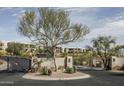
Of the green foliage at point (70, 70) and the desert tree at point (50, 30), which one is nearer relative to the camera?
the green foliage at point (70, 70)

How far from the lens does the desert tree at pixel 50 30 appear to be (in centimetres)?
1642

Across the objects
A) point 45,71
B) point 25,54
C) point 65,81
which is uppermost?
point 25,54

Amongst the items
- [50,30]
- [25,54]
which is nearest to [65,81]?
[25,54]

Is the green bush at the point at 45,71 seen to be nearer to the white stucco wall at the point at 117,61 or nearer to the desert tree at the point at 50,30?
the desert tree at the point at 50,30

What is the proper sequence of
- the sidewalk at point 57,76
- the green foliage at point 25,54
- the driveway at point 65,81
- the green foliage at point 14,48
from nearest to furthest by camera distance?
the driveway at point 65,81, the green foliage at point 14,48, the sidewalk at point 57,76, the green foliage at point 25,54

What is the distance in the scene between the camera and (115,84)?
631 inches

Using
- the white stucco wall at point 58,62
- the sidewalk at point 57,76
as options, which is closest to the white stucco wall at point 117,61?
the sidewalk at point 57,76

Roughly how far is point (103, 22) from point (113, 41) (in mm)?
874

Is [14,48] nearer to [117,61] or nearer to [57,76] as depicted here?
[57,76]

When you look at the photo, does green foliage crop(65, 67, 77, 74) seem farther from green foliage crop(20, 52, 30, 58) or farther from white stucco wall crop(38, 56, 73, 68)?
green foliage crop(20, 52, 30, 58)

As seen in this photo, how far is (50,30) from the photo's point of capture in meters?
16.8

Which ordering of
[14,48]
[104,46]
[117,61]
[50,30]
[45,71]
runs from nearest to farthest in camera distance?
[14,48], [45,71], [117,61], [50,30], [104,46]

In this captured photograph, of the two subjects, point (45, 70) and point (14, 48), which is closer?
point (14, 48)
